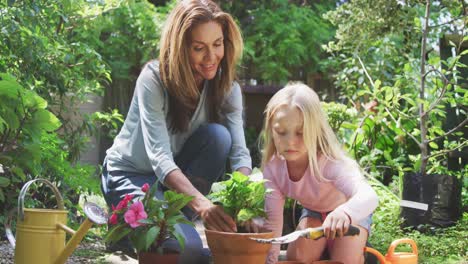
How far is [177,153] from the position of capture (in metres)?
2.82

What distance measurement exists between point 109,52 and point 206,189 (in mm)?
5262

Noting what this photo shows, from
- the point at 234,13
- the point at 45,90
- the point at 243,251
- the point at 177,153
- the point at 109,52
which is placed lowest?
the point at 243,251

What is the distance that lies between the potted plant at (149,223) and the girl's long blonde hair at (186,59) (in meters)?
0.64

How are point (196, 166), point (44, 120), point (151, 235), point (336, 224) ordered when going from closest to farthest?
point (151, 235)
point (336, 224)
point (44, 120)
point (196, 166)

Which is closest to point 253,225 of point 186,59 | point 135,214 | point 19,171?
point 135,214

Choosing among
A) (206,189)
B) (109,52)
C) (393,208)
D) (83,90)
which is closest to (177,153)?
(206,189)

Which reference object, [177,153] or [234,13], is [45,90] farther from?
[234,13]

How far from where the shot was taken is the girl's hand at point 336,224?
201 cm

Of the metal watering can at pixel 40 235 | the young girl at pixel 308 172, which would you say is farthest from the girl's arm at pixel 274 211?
the metal watering can at pixel 40 235

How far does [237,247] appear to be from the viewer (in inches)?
77.5

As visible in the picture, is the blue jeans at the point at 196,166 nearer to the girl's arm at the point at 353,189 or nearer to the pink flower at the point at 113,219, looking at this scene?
the girl's arm at the point at 353,189

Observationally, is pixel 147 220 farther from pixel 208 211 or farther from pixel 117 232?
pixel 208 211

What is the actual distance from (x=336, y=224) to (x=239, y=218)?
0.90ft

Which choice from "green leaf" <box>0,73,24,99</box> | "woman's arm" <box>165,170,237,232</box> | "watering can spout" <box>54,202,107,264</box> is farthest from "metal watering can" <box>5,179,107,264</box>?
"green leaf" <box>0,73,24,99</box>
